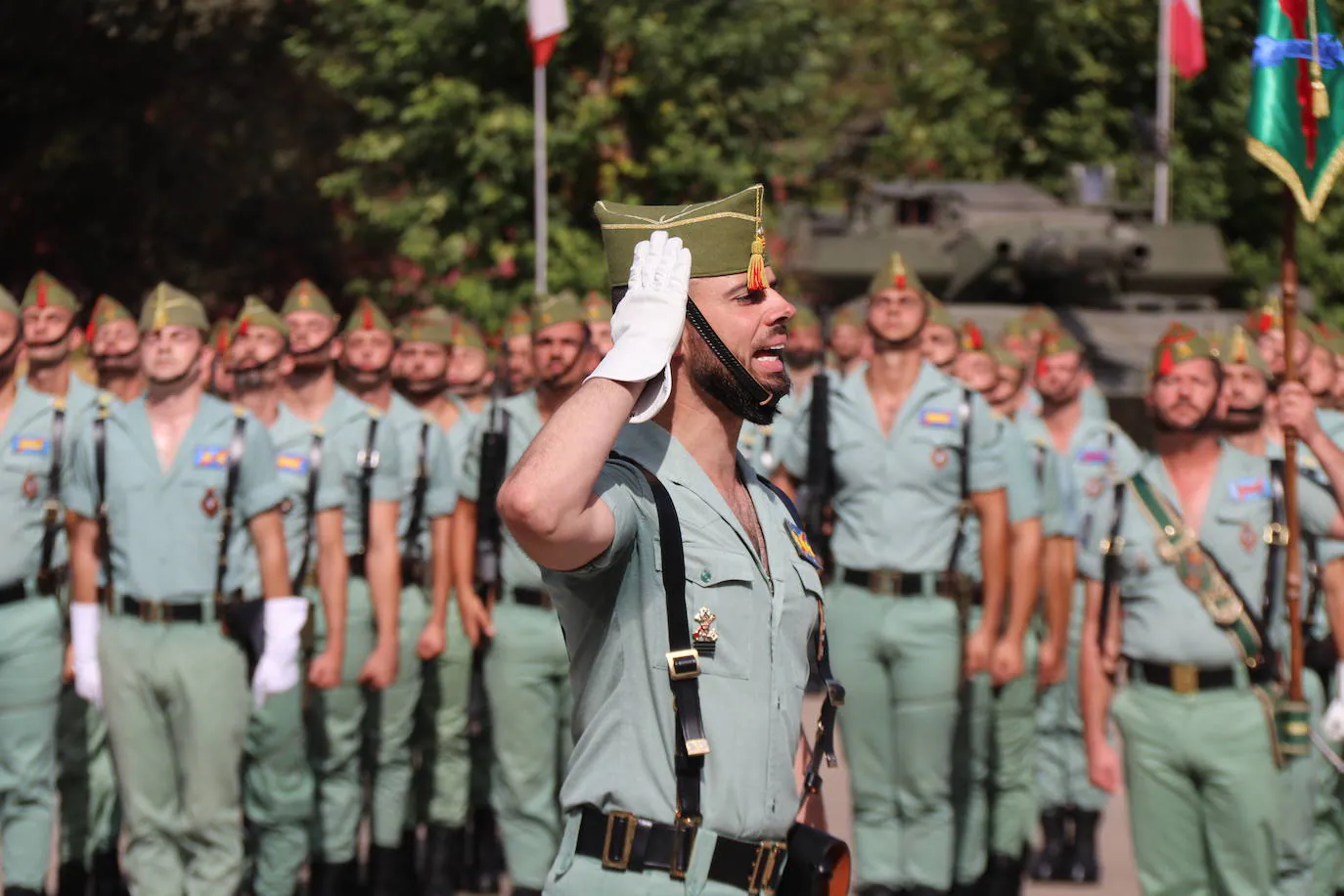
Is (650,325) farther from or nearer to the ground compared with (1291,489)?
farther from the ground

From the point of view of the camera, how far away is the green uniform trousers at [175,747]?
7.57 metres

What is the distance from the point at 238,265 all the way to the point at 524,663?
572 inches

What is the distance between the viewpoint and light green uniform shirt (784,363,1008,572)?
28.0ft

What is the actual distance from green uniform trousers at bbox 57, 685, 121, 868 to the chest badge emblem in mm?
5400

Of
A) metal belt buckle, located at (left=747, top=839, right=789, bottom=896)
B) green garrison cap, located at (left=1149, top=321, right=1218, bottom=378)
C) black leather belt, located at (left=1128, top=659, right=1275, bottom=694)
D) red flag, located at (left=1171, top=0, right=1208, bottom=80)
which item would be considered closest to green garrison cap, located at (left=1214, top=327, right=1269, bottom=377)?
green garrison cap, located at (left=1149, top=321, right=1218, bottom=378)

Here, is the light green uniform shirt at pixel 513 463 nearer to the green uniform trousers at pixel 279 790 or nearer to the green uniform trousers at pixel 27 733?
the green uniform trousers at pixel 279 790

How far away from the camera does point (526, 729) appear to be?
8.86 m

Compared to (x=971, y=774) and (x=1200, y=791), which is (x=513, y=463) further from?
(x=1200, y=791)

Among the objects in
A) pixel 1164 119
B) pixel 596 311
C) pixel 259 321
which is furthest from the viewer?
pixel 1164 119

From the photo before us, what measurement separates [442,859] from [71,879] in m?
1.68

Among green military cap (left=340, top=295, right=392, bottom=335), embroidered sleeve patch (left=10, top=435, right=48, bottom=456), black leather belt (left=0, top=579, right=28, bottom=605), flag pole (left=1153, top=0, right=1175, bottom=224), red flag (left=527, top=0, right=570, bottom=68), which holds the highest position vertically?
flag pole (left=1153, top=0, right=1175, bottom=224)

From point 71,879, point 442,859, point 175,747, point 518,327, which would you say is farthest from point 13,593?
point 518,327

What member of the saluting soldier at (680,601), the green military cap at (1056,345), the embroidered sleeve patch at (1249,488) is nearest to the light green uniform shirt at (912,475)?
the embroidered sleeve patch at (1249,488)

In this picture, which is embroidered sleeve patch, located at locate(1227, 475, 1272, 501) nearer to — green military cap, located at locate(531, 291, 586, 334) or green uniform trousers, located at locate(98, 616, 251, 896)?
green military cap, located at locate(531, 291, 586, 334)
